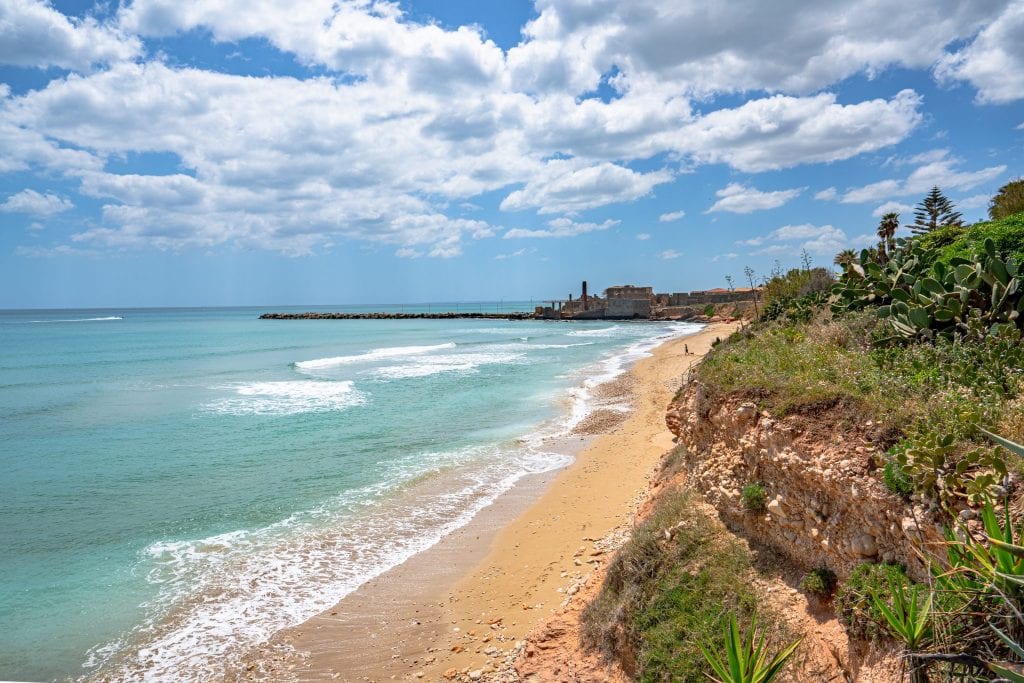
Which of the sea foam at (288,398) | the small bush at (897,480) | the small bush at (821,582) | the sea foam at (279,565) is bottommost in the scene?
the sea foam at (279,565)

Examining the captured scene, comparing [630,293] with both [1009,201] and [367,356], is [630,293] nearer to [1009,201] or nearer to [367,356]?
[367,356]

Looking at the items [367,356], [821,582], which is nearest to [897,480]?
[821,582]

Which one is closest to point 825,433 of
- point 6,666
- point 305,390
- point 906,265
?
point 906,265

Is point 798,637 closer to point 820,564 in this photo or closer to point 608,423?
point 820,564

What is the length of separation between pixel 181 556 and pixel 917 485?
38.6ft

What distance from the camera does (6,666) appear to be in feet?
24.9

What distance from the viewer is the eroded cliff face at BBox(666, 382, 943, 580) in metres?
4.94

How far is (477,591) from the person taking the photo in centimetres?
907

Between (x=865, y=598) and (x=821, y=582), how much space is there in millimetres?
779

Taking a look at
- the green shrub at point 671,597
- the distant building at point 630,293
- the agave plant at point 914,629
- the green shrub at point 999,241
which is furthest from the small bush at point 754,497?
the distant building at point 630,293

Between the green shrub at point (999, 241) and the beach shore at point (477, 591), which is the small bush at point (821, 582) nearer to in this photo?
the beach shore at point (477, 591)

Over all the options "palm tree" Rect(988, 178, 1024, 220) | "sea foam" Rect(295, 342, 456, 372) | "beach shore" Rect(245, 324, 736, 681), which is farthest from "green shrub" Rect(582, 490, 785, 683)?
"sea foam" Rect(295, 342, 456, 372)

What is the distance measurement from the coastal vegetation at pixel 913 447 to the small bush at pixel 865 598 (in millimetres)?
15

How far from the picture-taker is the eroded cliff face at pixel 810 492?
4.94 m
